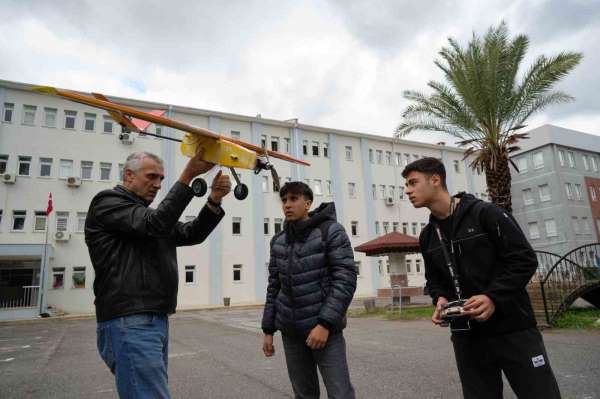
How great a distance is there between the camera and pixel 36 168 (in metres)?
27.0

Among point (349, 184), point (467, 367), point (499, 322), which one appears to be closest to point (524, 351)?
point (499, 322)

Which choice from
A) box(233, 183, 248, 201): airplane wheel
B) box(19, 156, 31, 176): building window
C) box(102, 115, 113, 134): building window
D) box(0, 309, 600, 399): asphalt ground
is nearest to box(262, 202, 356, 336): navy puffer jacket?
box(233, 183, 248, 201): airplane wheel

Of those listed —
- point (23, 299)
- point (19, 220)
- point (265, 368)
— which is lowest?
point (265, 368)

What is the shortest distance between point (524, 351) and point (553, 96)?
628 inches

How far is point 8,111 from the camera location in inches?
1073

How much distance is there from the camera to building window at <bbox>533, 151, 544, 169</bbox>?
4088 cm

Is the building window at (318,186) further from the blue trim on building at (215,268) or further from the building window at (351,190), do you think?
the blue trim on building at (215,268)

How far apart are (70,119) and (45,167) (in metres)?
3.83

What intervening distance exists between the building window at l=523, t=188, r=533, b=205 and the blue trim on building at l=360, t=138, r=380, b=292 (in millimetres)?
16826

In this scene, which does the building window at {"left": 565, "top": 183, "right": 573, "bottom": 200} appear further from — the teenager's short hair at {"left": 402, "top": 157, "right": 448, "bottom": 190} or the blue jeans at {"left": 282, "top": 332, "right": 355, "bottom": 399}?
the blue jeans at {"left": 282, "top": 332, "right": 355, "bottom": 399}

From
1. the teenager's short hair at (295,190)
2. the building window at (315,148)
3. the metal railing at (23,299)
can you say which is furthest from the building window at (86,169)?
the teenager's short hair at (295,190)

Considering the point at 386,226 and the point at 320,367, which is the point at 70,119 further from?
the point at 320,367

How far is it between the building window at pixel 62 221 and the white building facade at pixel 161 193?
7 cm

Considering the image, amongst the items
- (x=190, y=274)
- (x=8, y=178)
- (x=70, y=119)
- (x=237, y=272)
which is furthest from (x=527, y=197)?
(x=8, y=178)
